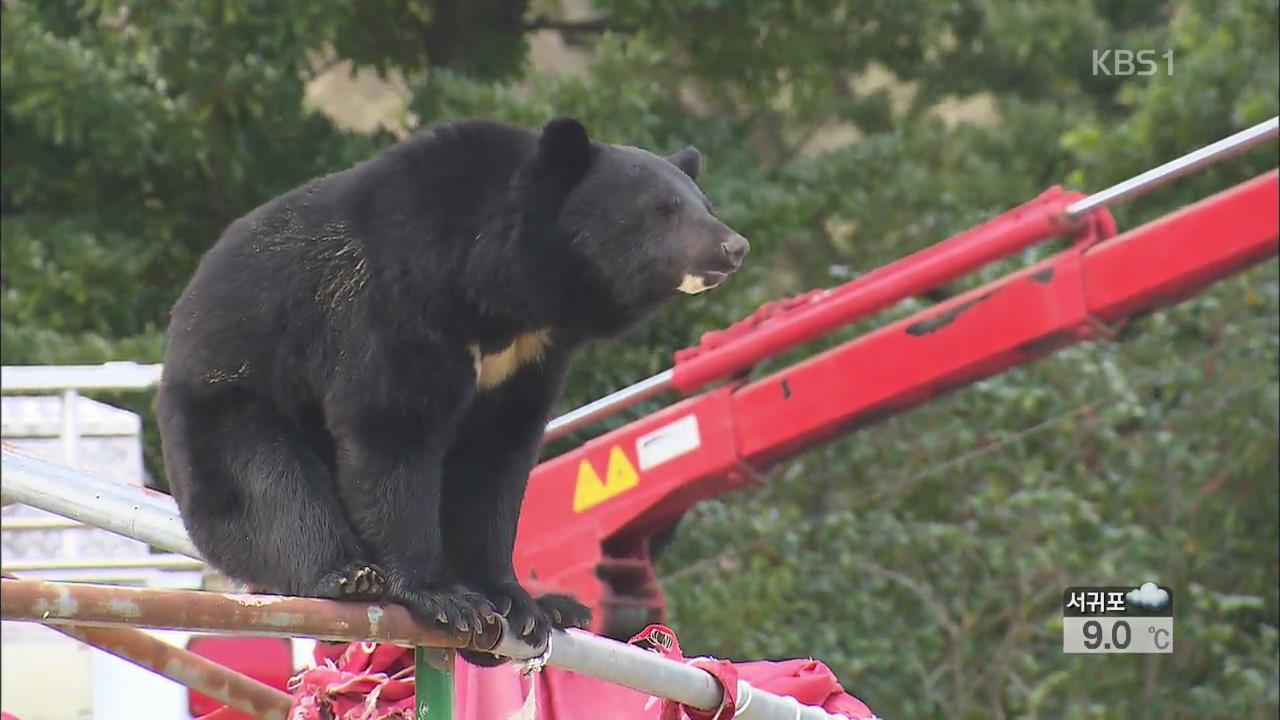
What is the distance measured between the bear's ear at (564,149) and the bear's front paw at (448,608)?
76cm

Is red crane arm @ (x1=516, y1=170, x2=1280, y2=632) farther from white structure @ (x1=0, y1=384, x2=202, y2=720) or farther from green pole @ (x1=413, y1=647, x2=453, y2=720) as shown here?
green pole @ (x1=413, y1=647, x2=453, y2=720)

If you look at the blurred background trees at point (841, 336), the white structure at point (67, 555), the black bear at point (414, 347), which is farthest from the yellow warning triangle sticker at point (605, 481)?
the black bear at point (414, 347)

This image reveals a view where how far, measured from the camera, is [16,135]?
29.6ft

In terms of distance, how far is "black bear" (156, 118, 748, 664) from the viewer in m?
2.86

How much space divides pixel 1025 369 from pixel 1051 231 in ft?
10.3

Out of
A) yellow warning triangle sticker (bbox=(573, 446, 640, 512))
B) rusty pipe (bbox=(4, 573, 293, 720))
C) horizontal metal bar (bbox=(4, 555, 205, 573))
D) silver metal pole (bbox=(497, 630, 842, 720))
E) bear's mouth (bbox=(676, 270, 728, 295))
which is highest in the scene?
yellow warning triangle sticker (bbox=(573, 446, 640, 512))

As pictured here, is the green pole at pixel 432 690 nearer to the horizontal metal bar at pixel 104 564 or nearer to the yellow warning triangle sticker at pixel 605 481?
the horizontal metal bar at pixel 104 564

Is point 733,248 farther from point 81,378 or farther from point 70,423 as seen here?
point 70,423

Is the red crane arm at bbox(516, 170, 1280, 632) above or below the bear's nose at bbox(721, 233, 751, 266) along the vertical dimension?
above

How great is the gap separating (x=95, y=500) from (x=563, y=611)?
823mm

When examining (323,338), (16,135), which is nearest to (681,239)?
(323,338)

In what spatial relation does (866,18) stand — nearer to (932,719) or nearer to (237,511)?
(932,719)
